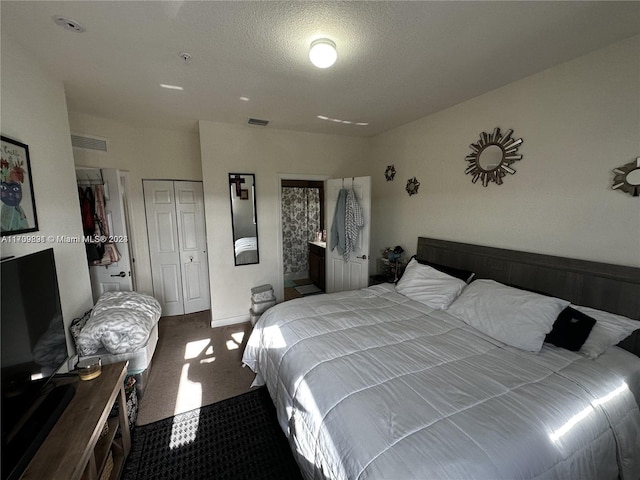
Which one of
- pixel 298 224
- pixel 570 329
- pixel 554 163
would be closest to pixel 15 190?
pixel 570 329

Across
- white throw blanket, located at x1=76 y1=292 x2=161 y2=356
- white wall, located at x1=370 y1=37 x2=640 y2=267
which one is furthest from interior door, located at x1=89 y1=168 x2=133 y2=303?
white wall, located at x1=370 y1=37 x2=640 y2=267

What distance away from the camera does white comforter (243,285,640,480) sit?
971 millimetres

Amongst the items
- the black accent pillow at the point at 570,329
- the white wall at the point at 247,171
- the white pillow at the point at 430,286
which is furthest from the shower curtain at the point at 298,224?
the black accent pillow at the point at 570,329

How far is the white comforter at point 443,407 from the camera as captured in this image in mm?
971

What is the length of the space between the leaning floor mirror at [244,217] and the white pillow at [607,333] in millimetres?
3244

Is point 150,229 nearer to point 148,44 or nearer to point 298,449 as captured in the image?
point 148,44

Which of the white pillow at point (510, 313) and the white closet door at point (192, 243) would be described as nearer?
the white pillow at point (510, 313)

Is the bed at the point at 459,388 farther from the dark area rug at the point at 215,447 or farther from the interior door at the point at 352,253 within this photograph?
the interior door at the point at 352,253

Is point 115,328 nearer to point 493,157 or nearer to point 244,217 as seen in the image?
point 244,217

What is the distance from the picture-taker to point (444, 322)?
1997mm

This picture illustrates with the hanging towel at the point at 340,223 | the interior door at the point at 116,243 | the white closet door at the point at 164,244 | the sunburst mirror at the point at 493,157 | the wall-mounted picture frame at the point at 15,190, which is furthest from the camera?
the hanging towel at the point at 340,223

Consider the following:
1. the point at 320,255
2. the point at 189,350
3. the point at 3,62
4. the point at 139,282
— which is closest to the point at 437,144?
the point at 320,255

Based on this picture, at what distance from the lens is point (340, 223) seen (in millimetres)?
3619

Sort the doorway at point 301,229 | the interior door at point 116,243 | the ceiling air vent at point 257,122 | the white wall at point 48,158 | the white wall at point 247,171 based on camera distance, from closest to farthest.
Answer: the white wall at point 48,158 < the interior door at point 116,243 < the ceiling air vent at point 257,122 < the white wall at point 247,171 < the doorway at point 301,229
